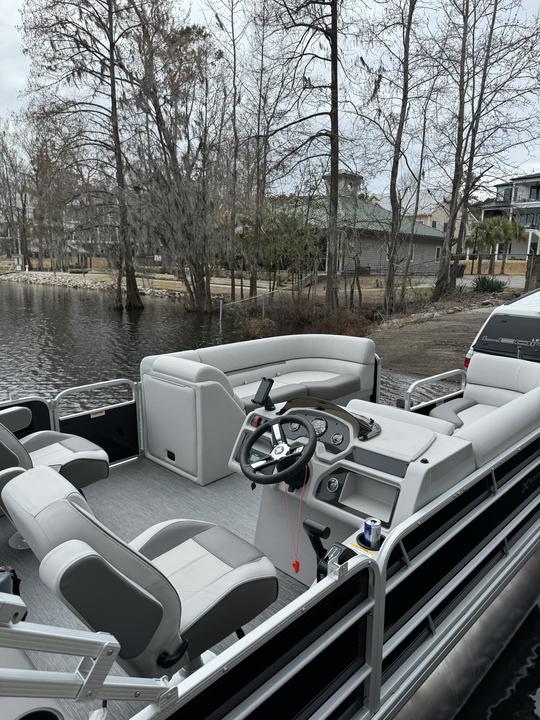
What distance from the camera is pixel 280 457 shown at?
2.02 metres

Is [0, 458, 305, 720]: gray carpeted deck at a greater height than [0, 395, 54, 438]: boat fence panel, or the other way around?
[0, 395, 54, 438]: boat fence panel

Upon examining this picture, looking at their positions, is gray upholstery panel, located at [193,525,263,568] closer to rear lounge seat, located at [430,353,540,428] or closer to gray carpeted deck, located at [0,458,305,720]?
gray carpeted deck, located at [0,458,305,720]

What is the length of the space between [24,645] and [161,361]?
2.91 meters

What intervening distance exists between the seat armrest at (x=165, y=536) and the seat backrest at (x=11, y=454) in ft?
2.56

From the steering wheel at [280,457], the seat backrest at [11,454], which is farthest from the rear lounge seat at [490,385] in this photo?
the seat backrest at [11,454]

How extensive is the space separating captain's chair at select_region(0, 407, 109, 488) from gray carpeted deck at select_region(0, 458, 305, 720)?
0.39 m

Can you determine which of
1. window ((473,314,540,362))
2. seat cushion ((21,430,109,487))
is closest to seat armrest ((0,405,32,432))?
seat cushion ((21,430,109,487))

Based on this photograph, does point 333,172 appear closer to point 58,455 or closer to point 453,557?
point 58,455

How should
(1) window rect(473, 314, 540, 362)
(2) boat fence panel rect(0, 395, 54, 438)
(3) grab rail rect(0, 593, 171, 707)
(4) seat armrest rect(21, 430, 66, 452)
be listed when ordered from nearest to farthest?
(3) grab rail rect(0, 593, 171, 707) → (4) seat armrest rect(21, 430, 66, 452) → (2) boat fence panel rect(0, 395, 54, 438) → (1) window rect(473, 314, 540, 362)

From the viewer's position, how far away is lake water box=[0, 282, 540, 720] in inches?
95.7

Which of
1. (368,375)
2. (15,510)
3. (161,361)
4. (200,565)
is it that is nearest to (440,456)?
(200,565)

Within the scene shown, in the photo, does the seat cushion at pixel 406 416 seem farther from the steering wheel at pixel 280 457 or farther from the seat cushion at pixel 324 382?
the seat cushion at pixel 324 382

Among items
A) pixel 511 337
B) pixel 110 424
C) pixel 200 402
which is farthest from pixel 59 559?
pixel 511 337

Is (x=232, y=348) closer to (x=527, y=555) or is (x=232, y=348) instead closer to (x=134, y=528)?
(x=134, y=528)
